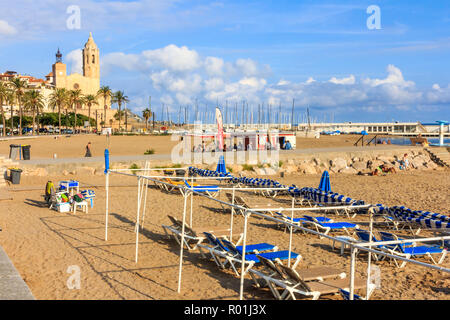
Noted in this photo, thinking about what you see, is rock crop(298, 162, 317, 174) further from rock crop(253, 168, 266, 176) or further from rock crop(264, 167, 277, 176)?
rock crop(253, 168, 266, 176)

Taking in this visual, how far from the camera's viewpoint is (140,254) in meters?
9.66

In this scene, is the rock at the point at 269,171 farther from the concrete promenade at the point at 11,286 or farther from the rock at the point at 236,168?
the concrete promenade at the point at 11,286

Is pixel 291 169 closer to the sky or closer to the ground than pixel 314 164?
closer to the ground

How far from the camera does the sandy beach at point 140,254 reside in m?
7.51

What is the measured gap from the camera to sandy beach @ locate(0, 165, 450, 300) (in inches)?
296

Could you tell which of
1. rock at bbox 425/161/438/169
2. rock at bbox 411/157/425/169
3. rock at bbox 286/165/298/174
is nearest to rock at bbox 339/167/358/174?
rock at bbox 286/165/298/174

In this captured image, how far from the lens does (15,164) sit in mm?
21344

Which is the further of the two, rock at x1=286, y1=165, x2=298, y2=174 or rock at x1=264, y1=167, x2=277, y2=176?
rock at x1=286, y1=165, x2=298, y2=174

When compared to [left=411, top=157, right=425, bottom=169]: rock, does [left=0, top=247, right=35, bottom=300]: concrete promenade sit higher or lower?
lower

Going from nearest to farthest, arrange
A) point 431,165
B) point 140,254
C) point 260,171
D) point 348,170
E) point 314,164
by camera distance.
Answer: point 140,254, point 260,171, point 348,170, point 314,164, point 431,165

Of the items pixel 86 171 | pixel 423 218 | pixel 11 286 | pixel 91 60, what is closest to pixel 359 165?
pixel 86 171

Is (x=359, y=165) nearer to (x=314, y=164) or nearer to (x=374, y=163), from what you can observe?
(x=374, y=163)

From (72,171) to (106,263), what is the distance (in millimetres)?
14782
